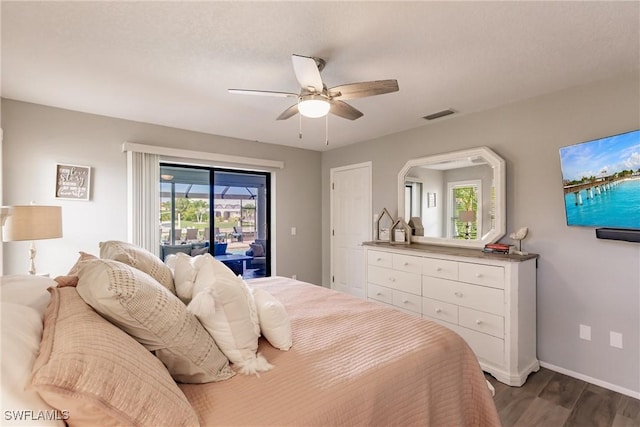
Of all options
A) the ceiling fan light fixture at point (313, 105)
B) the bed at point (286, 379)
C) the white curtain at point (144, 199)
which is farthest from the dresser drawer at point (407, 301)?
the white curtain at point (144, 199)

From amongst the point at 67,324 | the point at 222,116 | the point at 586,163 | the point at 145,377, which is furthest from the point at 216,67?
the point at 586,163

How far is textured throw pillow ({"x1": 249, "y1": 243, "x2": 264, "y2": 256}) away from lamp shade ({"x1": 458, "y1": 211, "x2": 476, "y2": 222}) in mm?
2853

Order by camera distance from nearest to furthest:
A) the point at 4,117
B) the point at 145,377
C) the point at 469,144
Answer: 1. the point at 145,377
2. the point at 4,117
3. the point at 469,144

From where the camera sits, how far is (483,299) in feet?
8.59

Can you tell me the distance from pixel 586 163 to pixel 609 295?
1044 millimetres

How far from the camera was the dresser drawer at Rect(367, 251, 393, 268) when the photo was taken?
11.2 ft

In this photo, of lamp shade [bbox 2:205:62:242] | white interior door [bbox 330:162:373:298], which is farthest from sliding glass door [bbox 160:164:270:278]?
lamp shade [bbox 2:205:62:242]

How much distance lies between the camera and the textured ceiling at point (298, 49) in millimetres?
1579

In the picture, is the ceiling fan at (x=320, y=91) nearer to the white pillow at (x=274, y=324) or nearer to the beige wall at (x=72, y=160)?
the white pillow at (x=274, y=324)

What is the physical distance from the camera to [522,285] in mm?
2498

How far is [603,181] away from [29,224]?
164 inches

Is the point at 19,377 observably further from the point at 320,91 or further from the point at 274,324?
the point at 320,91

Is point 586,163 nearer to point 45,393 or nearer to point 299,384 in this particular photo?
point 299,384

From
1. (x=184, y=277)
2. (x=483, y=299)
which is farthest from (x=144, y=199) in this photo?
(x=483, y=299)
